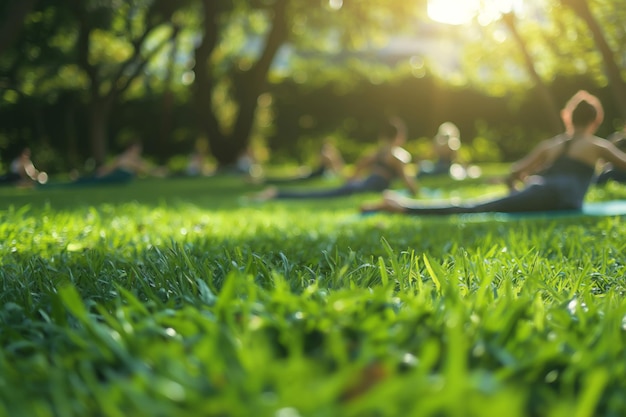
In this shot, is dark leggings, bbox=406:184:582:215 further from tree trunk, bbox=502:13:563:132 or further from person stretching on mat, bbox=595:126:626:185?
tree trunk, bbox=502:13:563:132

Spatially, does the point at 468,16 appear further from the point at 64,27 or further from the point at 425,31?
the point at 425,31

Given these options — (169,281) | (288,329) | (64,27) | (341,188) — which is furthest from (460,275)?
(64,27)

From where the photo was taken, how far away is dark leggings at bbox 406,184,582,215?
6.80m

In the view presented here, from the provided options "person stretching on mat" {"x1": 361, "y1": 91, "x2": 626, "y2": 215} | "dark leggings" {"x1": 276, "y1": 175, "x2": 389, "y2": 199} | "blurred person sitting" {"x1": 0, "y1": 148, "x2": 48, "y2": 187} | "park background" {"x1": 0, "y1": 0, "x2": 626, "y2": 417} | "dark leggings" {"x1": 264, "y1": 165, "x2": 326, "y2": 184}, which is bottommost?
"dark leggings" {"x1": 264, "y1": 165, "x2": 326, "y2": 184}

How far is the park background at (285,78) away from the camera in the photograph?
1808 centimetres

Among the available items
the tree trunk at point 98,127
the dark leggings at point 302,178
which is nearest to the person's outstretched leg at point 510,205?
the dark leggings at point 302,178

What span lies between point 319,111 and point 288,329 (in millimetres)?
30732

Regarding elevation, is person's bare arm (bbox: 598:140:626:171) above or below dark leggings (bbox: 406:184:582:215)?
above

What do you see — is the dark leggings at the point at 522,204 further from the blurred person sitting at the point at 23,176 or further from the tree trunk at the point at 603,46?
the blurred person sitting at the point at 23,176

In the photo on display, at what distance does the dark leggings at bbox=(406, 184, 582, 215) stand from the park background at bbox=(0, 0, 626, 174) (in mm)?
5019

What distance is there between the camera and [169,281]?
234cm

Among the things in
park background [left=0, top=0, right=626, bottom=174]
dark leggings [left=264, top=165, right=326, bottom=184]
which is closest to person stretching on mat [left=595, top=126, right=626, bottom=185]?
park background [left=0, top=0, right=626, bottom=174]

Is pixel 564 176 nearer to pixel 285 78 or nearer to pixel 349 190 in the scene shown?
pixel 349 190

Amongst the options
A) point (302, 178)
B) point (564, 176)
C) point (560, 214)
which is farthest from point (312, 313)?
point (302, 178)
